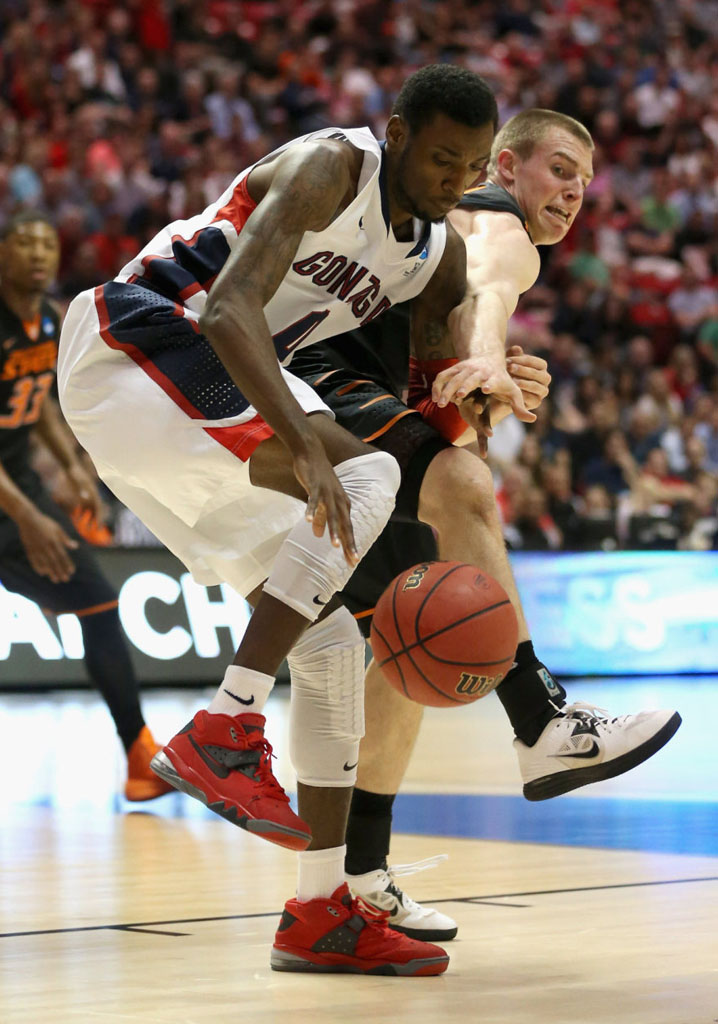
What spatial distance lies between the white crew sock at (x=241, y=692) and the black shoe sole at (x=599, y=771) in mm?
724

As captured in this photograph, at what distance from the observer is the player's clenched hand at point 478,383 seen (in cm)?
367

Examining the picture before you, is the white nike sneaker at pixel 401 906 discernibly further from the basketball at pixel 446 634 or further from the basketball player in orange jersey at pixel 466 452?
the basketball at pixel 446 634

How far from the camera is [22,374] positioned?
7.04 m

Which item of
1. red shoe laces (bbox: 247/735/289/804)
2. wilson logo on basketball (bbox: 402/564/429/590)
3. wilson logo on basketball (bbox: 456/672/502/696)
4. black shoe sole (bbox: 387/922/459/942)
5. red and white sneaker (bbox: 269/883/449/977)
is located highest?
wilson logo on basketball (bbox: 402/564/429/590)

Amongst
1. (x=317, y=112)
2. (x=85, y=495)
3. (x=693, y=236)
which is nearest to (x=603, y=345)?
(x=693, y=236)

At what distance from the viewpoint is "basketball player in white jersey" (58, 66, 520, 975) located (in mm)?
3156

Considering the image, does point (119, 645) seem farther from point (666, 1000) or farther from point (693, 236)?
point (693, 236)

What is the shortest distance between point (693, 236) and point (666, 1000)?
15555mm

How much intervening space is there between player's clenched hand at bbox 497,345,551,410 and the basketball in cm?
64

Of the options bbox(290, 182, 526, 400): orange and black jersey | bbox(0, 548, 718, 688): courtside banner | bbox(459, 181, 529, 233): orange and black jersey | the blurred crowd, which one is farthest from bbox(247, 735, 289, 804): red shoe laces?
the blurred crowd

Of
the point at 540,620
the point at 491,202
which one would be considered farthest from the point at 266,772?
the point at 540,620

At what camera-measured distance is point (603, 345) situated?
15.8 m

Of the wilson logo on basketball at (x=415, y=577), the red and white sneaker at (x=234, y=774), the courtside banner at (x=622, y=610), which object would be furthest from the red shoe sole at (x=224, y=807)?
the courtside banner at (x=622, y=610)

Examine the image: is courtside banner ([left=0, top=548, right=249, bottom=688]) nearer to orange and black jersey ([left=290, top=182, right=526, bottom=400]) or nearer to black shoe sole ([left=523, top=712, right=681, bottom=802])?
orange and black jersey ([left=290, top=182, right=526, bottom=400])
